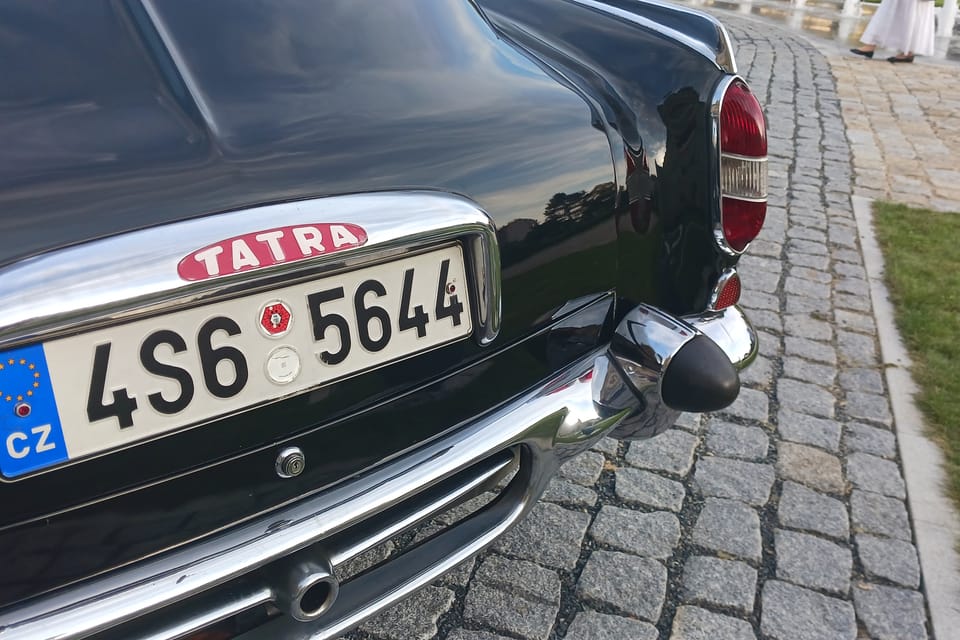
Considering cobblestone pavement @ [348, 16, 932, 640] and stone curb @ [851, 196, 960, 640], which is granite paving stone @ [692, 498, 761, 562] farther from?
stone curb @ [851, 196, 960, 640]

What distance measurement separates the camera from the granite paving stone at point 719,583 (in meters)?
2.34

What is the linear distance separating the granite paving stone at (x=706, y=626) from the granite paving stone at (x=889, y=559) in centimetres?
50

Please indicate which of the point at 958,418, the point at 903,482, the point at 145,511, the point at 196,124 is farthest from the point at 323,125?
the point at 958,418

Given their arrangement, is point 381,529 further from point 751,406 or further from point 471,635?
point 751,406

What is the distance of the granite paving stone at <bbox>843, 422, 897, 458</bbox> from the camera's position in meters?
3.05

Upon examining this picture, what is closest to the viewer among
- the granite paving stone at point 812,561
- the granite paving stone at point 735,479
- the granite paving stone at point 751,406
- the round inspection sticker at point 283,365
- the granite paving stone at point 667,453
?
the round inspection sticker at point 283,365

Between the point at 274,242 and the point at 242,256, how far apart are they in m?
0.06

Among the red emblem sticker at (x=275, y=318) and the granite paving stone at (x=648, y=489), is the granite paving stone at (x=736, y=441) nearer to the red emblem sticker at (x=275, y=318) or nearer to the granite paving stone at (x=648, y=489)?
the granite paving stone at (x=648, y=489)

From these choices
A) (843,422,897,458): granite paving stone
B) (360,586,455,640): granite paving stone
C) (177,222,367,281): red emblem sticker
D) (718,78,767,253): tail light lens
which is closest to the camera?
(177,222,367,281): red emblem sticker

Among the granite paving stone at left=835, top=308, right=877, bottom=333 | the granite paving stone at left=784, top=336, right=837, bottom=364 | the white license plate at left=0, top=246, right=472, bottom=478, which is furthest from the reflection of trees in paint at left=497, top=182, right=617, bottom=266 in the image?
the granite paving stone at left=835, top=308, right=877, bottom=333

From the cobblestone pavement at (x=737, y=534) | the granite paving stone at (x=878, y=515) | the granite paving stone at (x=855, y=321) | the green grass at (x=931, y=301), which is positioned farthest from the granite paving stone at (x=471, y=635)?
the granite paving stone at (x=855, y=321)

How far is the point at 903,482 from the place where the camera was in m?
2.88

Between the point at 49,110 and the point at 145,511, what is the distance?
70 cm

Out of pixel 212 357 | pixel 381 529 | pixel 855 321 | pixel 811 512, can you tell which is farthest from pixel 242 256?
pixel 855 321
